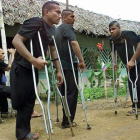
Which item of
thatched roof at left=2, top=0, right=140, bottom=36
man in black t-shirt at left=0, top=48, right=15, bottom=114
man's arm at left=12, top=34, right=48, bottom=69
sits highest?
thatched roof at left=2, top=0, right=140, bottom=36

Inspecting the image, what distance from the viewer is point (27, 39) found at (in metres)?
2.66

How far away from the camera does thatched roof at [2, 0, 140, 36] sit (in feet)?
21.9

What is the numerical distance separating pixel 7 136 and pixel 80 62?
163 cm

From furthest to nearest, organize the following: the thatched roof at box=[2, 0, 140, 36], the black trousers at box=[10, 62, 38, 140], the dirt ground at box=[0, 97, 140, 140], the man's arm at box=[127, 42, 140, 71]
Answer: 1. the thatched roof at box=[2, 0, 140, 36]
2. the man's arm at box=[127, 42, 140, 71]
3. the dirt ground at box=[0, 97, 140, 140]
4. the black trousers at box=[10, 62, 38, 140]

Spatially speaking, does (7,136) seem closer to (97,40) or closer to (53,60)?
(53,60)

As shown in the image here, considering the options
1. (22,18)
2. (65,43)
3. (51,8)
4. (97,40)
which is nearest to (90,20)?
(97,40)

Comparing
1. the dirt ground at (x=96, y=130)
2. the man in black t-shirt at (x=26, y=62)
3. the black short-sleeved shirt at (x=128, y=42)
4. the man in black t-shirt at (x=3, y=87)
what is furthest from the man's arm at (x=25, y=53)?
the black short-sleeved shirt at (x=128, y=42)

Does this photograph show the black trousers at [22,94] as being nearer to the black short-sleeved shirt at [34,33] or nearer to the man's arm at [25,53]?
the black short-sleeved shirt at [34,33]

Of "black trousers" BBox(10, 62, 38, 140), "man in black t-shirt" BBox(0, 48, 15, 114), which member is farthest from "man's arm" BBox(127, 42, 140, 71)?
"man in black t-shirt" BBox(0, 48, 15, 114)

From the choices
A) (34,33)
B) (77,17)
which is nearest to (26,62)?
(34,33)

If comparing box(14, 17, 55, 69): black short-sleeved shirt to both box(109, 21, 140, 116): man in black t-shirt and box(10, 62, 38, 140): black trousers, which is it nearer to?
box(10, 62, 38, 140): black trousers

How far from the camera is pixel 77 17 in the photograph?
926cm

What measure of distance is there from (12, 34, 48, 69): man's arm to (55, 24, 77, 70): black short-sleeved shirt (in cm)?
106

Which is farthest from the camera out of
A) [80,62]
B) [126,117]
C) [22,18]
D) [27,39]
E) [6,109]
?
[22,18]
